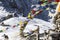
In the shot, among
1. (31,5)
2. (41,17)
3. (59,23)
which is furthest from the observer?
(31,5)

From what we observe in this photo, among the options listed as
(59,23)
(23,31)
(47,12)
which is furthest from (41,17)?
(59,23)

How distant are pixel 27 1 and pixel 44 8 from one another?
3707mm

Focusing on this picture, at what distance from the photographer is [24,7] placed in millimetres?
22016

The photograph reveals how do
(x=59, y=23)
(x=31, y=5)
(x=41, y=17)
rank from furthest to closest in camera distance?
(x=31, y=5), (x=41, y=17), (x=59, y=23)

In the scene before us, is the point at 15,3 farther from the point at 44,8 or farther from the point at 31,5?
the point at 44,8

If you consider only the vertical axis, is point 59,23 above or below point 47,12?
above

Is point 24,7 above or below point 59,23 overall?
below

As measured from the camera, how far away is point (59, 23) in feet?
25.0

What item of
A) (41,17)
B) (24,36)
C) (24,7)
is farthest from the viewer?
(24,7)

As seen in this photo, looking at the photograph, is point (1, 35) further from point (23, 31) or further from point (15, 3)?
point (15, 3)

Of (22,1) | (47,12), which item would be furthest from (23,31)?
(22,1)

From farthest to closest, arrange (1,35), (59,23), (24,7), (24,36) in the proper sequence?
(24,7), (1,35), (24,36), (59,23)

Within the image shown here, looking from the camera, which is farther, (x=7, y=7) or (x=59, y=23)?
(x=7, y=7)

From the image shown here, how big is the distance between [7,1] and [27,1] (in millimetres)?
2789
